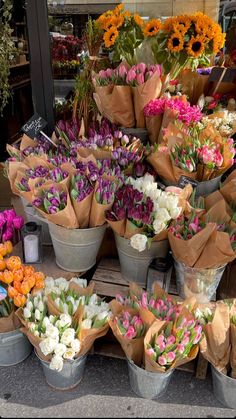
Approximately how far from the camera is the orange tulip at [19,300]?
1.76 meters

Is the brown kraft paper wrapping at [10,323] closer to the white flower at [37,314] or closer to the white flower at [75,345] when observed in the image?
the white flower at [37,314]

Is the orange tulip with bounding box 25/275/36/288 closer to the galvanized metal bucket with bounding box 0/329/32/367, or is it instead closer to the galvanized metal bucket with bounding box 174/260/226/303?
the galvanized metal bucket with bounding box 0/329/32/367

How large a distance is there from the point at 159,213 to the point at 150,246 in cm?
23

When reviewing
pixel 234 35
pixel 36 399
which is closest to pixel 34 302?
pixel 36 399

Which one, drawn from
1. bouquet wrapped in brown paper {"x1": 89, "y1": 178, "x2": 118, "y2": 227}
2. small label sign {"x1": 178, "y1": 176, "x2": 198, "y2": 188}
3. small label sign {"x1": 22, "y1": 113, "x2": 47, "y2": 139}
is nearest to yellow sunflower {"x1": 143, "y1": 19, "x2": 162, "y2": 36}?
small label sign {"x1": 22, "y1": 113, "x2": 47, "y2": 139}

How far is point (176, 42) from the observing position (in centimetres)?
268

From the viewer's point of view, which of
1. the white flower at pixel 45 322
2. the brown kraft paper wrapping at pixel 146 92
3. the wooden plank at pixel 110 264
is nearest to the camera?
the white flower at pixel 45 322

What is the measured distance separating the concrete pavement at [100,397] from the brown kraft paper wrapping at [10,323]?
25 cm

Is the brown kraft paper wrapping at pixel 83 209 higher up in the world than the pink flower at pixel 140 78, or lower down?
lower down

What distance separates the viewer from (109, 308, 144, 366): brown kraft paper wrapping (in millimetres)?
1658

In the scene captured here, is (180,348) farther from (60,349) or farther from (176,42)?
(176,42)

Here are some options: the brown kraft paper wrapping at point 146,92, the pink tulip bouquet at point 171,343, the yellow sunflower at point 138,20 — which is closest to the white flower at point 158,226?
the pink tulip bouquet at point 171,343

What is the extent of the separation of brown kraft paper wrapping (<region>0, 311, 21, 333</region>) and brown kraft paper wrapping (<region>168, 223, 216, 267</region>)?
78 centimetres

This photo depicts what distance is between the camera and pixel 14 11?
13.1ft
